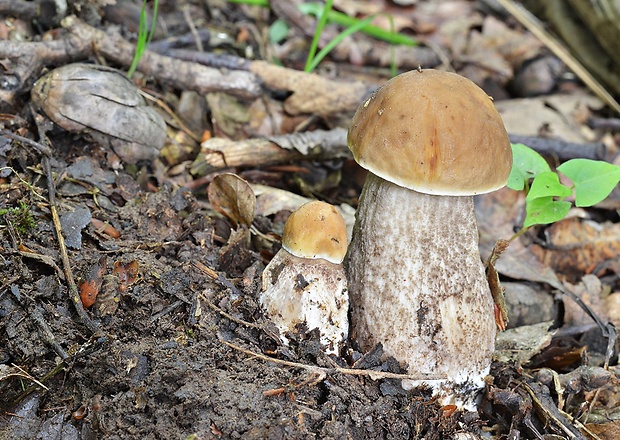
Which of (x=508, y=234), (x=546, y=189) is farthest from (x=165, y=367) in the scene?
(x=508, y=234)

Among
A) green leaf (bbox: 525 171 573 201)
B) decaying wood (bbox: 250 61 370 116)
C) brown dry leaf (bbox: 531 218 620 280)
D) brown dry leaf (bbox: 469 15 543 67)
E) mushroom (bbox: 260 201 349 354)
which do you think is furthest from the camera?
brown dry leaf (bbox: 469 15 543 67)

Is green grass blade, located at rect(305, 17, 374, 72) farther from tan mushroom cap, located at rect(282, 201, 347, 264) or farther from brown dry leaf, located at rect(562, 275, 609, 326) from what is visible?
brown dry leaf, located at rect(562, 275, 609, 326)

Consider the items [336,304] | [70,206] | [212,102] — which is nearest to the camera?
[336,304]

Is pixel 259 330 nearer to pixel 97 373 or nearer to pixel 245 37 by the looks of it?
pixel 97 373

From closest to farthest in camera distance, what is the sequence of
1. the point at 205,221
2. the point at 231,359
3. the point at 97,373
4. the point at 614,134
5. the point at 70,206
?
the point at 97,373, the point at 231,359, the point at 70,206, the point at 205,221, the point at 614,134

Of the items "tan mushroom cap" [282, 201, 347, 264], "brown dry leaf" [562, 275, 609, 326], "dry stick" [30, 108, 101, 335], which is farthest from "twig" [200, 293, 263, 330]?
"brown dry leaf" [562, 275, 609, 326]

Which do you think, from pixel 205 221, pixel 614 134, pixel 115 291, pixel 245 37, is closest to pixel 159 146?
pixel 205 221
